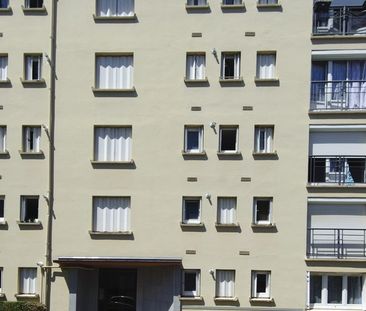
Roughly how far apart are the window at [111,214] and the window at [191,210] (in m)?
2.12

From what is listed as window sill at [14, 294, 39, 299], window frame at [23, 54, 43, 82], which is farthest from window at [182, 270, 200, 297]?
window frame at [23, 54, 43, 82]

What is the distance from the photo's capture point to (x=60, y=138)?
2231 centimetres

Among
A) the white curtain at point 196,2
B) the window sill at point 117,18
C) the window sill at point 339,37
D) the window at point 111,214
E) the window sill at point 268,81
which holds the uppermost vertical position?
the white curtain at point 196,2

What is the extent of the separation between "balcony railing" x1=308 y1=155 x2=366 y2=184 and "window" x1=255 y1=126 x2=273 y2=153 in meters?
1.65

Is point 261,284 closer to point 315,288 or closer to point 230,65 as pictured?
point 315,288

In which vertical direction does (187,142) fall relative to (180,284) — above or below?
above

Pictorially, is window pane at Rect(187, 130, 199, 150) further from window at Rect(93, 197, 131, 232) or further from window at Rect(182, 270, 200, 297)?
window at Rect(182, 270, 200, 297)

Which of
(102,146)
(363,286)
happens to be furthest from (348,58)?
(102,146)

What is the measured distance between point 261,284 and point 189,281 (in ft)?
8.75

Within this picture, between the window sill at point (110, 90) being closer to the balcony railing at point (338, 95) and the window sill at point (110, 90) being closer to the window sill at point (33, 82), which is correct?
the window sill at point (33, 82)

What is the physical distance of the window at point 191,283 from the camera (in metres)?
21.5

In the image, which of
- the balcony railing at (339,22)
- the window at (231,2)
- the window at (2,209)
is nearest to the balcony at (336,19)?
the balcony railing at (339,22)

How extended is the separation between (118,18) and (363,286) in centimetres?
1358

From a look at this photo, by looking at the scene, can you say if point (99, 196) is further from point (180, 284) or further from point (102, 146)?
point (180, 284)
